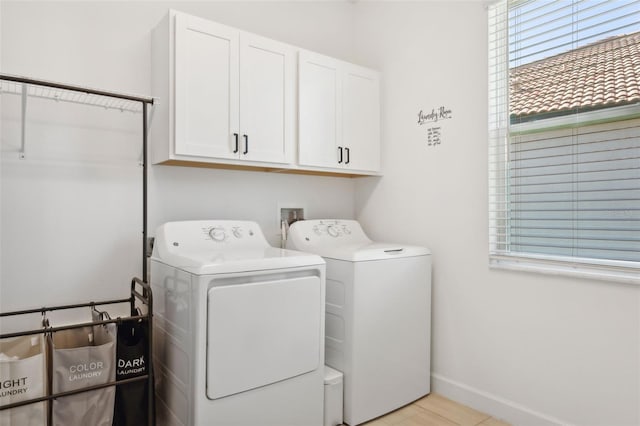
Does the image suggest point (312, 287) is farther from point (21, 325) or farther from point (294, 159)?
point (21, 325)

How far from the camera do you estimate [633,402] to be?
165cm

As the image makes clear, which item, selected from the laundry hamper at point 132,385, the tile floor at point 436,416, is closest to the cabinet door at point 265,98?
the laundry hamper at point 132,385

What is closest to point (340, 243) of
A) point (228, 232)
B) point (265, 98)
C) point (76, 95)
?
point (228, 232)

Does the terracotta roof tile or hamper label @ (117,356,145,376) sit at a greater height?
the terracotta roof tile

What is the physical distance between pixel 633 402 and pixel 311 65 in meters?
2.31

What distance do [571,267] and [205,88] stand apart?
1.97 meters

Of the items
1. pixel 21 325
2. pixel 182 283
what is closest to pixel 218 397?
pixel 182 283

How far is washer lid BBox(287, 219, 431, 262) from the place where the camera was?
2.10 m

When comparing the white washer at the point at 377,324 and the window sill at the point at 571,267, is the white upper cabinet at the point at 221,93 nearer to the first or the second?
the white washer at the point at 377,324

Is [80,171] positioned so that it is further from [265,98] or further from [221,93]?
[265,98]

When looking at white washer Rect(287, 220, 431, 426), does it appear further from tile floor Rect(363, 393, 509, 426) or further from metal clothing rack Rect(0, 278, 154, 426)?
metal clothing rack Rect(0, 278, 154, 426)

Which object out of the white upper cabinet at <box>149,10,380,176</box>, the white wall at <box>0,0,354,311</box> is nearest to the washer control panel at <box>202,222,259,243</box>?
the white wall at <box>0,0,354,311</box>

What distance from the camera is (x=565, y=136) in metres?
1.90

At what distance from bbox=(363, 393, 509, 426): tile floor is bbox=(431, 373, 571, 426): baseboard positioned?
31 millimetres
